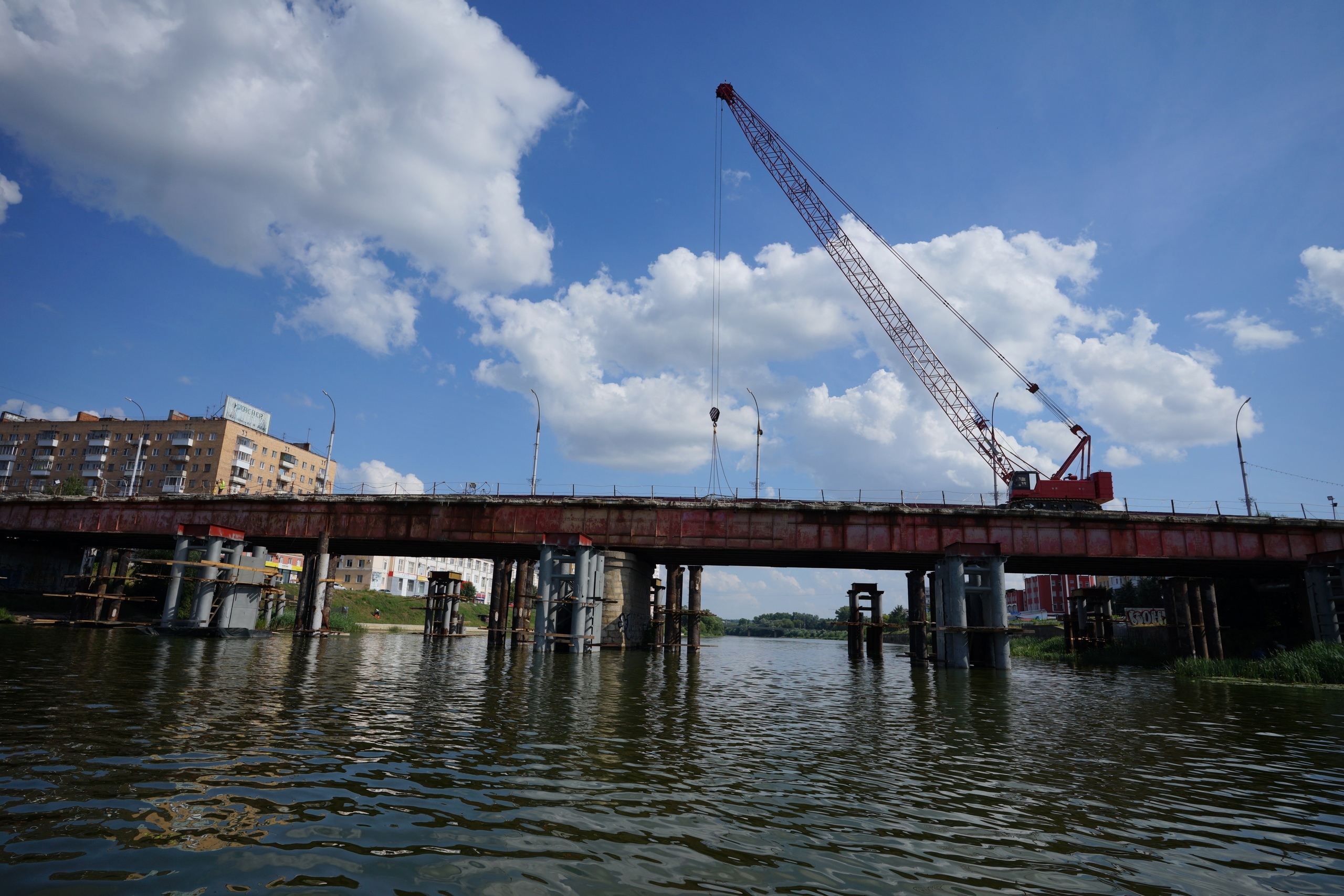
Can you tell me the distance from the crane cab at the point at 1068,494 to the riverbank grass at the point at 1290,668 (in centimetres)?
1958

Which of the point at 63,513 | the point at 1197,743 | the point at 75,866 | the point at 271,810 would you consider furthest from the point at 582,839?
the point at 63,513

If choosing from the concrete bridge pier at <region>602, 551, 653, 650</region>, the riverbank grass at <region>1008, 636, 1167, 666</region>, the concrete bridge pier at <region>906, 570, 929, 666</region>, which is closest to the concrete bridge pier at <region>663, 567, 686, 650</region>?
the concrete bridge pier at <region>602, 551, 653, 650</region>

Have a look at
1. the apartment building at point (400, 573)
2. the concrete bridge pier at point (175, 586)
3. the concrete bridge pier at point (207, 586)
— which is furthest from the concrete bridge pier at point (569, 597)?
the apartment building at point (400, 573)

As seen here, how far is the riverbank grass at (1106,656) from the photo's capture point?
49031mm

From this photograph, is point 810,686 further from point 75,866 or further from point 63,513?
point 63,513

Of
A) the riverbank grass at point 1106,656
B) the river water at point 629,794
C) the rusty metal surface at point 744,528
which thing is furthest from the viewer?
the riverbank grass at point 1106,656

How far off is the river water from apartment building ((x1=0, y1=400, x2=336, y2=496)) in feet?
379

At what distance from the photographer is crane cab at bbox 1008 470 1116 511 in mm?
55969

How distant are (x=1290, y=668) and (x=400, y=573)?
446 ft

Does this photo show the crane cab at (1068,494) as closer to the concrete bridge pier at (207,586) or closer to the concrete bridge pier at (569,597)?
the concrete bridge pier at (569,597)

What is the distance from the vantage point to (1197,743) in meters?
15.8

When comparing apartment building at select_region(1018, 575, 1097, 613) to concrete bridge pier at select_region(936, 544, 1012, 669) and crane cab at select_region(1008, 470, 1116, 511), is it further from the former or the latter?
concrete bridge pier at select_region(936, 544, 1012, 669)

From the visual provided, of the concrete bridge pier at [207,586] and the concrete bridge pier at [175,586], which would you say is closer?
the concrete bridge pier at [207,586]

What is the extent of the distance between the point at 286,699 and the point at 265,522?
127 feet
